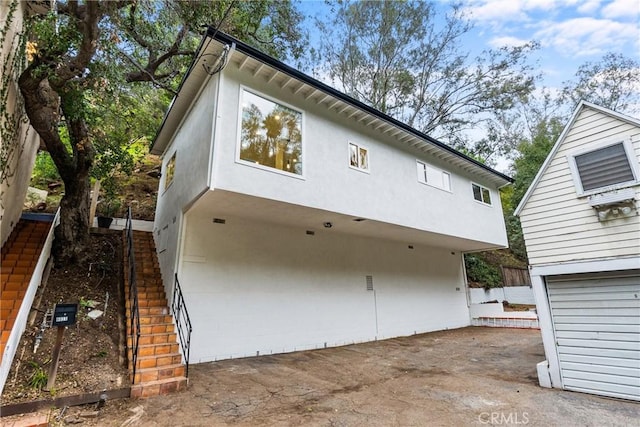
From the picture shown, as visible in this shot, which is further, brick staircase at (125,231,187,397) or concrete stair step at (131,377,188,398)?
brick staircase at (125,231,187,397)

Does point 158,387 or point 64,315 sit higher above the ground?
point 64,315

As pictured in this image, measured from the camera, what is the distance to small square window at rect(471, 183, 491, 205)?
38.4 feet

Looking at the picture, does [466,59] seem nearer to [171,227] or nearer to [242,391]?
[171,227]

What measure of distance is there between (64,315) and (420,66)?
18.9 metres

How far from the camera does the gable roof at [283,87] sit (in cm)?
579

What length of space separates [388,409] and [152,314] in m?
4.91

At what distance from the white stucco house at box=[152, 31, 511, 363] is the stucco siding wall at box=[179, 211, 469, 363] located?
0.10 feet

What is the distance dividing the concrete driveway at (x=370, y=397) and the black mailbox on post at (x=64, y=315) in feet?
4.24

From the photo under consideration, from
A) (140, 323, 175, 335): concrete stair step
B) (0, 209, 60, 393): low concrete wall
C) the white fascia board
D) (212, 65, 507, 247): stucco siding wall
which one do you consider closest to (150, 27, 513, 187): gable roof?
(212, 65, 507, 247): stucco siding wall

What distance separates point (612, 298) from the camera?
496 centimetres

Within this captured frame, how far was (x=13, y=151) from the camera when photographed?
20.9 ft

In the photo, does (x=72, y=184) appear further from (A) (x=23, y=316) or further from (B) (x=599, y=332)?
(B) (x=599, y=332)

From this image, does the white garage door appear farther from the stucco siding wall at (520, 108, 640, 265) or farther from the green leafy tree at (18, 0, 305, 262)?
the green leafy tree at (18, 0, 305, 262)

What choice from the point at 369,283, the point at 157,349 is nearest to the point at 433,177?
the point at 369,283
